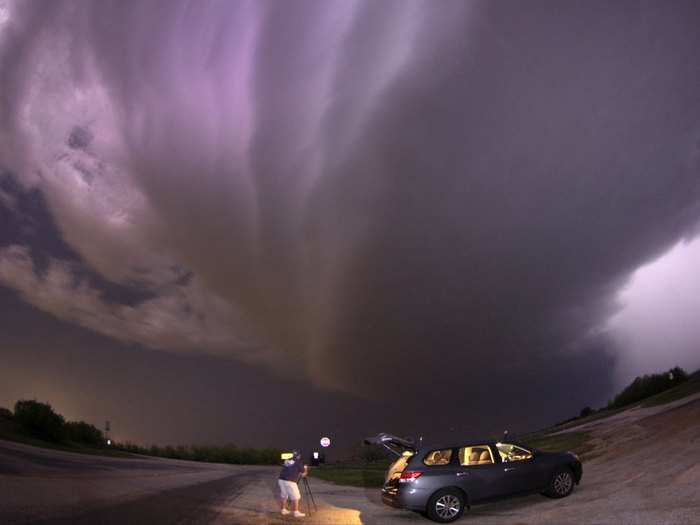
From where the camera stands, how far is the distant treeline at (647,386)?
113 feet

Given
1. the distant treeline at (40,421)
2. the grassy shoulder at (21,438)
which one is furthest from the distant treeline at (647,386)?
the distant treeline at (40,421)

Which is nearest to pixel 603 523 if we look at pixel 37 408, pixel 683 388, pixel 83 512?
pixel 83 512

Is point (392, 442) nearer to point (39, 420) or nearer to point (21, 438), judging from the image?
point (21, 438)

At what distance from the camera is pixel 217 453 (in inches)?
2768

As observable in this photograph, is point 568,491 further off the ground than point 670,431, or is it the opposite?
point 670,431

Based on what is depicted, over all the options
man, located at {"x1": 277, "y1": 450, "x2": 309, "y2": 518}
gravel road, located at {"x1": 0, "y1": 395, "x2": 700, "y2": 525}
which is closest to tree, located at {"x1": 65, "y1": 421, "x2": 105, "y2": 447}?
gravel road, located at {"x1": 0, "y1": 395, "x2": 700, "y2": 525}

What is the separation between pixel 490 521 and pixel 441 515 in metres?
1.05

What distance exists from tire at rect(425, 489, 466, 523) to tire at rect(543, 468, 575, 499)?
2.49 m

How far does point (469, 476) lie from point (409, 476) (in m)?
1.40

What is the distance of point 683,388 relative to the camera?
2691 cm

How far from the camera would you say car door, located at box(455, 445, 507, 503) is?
1137 centimetres

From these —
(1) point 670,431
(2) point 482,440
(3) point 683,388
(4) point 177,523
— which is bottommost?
(4) point 177,523

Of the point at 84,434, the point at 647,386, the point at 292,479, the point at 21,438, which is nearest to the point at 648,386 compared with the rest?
the point at 647,386

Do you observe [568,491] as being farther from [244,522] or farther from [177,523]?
[177,523]
